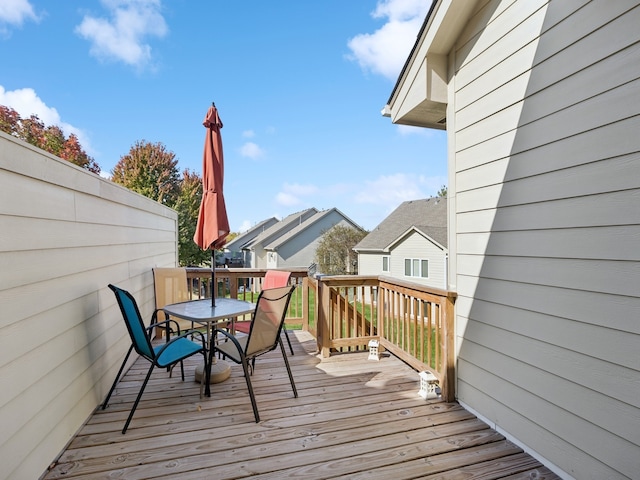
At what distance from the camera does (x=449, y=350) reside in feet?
9.63

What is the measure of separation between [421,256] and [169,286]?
12.0 metres

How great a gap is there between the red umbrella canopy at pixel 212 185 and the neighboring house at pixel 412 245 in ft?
36.2

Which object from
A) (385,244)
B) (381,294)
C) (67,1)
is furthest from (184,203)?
(381,294)

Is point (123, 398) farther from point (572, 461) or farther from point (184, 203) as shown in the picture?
point (184, 203)

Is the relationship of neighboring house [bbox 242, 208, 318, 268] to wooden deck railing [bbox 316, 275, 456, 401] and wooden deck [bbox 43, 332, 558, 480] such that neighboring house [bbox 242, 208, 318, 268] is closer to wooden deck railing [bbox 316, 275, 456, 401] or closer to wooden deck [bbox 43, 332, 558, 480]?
wooden deck railing [bbox 316, 275, 456, 401]

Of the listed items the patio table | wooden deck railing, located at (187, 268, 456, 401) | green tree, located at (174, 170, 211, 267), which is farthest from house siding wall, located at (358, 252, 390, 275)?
the patio table

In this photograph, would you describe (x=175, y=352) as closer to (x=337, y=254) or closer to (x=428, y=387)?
(x=428, y=387)

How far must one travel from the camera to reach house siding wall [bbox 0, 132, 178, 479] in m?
1.67

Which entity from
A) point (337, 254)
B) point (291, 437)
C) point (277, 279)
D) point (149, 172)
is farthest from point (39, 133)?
point (291, 437)

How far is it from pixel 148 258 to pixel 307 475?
3551 millimetres

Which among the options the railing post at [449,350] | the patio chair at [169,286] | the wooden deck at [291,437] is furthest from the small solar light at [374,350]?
the patio chair at [169,286]

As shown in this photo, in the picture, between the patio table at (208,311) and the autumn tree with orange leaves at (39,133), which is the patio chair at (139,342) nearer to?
the patio table at (208,311)

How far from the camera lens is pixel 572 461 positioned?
6.30 ft

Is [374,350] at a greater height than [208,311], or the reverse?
[208,311]
